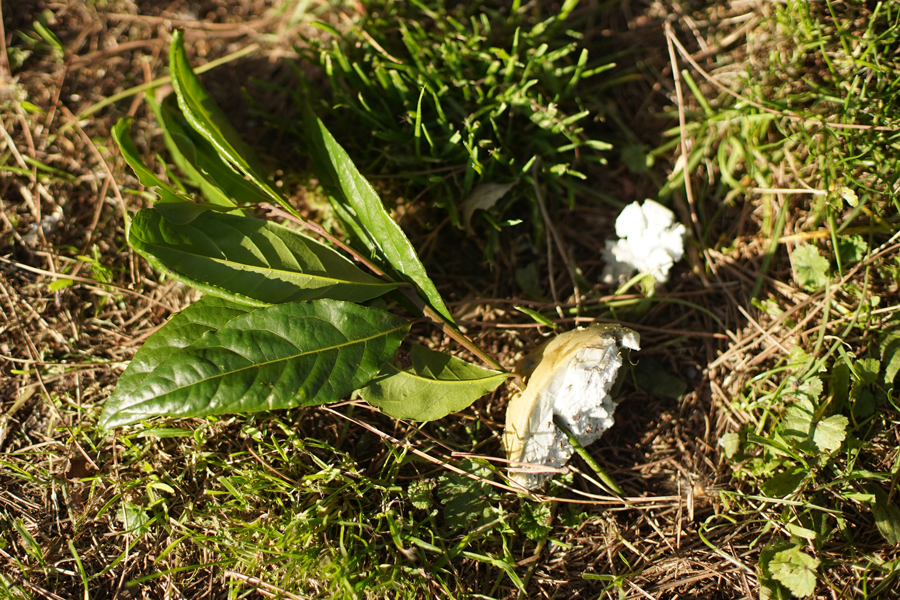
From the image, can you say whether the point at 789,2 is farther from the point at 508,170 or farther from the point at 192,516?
the point at 192,516

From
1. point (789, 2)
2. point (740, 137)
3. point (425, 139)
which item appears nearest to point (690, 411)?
point (740, 137)

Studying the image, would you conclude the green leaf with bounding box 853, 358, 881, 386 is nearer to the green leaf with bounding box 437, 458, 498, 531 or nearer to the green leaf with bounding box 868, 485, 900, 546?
the green leaf with bounding box 868, 485, 900, 546

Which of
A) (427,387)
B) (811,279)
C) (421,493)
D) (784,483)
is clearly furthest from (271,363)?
(811,279)

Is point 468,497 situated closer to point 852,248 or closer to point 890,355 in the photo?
point 890,355

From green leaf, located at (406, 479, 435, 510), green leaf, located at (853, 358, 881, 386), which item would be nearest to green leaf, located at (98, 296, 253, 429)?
green leaf, located at (406, 479, 435, 510)

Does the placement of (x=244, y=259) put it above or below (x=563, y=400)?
above

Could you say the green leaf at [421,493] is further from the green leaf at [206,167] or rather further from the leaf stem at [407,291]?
the green leaf at [206,167]
